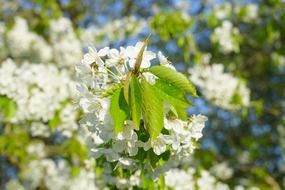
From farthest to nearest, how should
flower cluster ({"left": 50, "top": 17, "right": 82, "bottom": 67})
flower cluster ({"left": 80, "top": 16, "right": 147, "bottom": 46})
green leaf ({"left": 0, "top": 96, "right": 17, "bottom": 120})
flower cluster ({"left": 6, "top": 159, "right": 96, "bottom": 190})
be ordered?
1. flower cluster ({"left": 50, "top": 17, "right": 82, "bottom": 67})
2. flower cluster ({"left": 80, "top": 16, "right": 147, "bottom": 46})
3. flower cluster ({"left": 6, "top": 159, "right": 96, "bottom": 190})
4. green leaf ({"left": 0, "top": 96, "right": 17, "bottom": 120})

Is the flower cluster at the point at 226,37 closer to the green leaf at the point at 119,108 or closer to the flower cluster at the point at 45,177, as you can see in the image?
the flower cluster at the point at 45,177

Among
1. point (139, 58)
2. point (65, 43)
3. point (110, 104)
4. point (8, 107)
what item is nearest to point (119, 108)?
point (110, 104)

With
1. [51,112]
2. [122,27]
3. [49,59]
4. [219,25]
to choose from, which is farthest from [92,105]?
[49,59]

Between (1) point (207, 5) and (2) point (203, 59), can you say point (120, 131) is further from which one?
(1) point (207, 5)

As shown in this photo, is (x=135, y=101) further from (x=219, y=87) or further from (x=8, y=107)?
(x=219, y=87)

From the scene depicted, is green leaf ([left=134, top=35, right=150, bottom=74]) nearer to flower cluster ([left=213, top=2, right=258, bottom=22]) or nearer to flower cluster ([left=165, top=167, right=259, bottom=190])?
flower cluster ([left=165, top=167, right=259, bottom=190])

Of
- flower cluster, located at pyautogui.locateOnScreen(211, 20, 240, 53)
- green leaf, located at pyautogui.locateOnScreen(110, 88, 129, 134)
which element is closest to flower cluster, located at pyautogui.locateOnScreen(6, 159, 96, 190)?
flower cluster, located at pyautogui.locateOnScreen(211, 20, 240, 53)

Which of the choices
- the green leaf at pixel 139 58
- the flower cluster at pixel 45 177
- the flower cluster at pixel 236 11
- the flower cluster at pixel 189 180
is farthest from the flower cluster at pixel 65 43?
the green leaf at pixel 139 58
